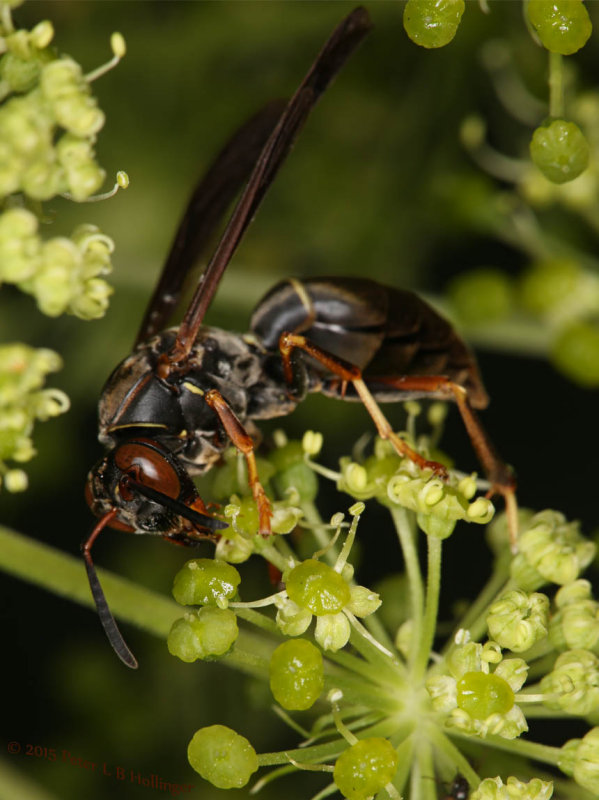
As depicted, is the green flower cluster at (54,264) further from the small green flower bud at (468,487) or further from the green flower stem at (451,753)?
the green flower stem at (451,753)

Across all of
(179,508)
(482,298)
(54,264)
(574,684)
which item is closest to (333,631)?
(179,508)

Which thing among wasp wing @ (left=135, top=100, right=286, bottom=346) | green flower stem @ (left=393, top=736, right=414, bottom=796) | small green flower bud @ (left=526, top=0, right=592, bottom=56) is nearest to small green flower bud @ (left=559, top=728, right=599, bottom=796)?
green flower stem @ (left=393, top=736, right=414, bottom=796)

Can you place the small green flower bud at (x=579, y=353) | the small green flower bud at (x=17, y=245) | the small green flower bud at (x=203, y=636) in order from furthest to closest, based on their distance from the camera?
the small green flower bud at (x=579, y=353), the small green flower bud at (x=203, y=636), the small green flower bud at (x=17, y=245)

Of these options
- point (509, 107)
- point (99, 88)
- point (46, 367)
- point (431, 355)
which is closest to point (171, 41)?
point (99, 88)

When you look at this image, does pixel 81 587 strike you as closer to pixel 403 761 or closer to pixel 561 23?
pixel 403 761

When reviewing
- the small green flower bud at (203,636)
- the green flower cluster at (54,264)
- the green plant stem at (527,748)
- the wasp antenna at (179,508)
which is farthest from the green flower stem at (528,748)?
the green flower cluster at (54,264)

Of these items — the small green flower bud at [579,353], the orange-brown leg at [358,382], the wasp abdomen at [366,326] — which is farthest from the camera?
the small green flower bud at [579,353]

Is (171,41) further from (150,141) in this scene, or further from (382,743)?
(382,743)
